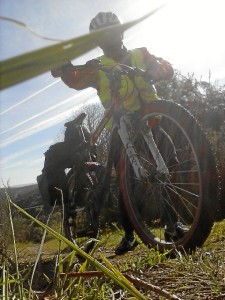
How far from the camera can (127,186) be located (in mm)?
3086

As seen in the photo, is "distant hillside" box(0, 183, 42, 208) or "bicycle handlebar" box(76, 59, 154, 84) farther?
"distant hillside" box(0, 183, 42, 208)

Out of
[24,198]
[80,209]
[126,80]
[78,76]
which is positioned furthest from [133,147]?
[24,198]

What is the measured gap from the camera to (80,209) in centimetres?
380

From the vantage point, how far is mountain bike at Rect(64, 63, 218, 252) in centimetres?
242

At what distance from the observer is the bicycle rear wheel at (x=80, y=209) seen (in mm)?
3477

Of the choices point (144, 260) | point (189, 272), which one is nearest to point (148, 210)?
point (144, 260)

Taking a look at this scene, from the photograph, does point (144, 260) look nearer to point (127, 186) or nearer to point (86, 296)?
point (86, 296)

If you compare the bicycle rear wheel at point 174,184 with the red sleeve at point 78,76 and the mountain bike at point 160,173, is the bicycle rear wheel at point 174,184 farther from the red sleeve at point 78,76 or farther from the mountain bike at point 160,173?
the red sleeve at point 78,76

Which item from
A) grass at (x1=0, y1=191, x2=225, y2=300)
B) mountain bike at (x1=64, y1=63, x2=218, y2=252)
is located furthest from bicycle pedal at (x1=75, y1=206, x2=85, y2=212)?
grass at (x1=0, y1=191, x2=225, y2=300)

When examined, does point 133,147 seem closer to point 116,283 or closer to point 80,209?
point 80,209

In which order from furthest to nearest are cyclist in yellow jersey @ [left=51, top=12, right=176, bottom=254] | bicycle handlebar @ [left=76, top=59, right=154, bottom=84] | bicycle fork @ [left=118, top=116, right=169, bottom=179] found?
1. cyclist in yellow jersey @ [left=51, top=12, right=176, bottom=254]
2. bicycle handlebar @ [left=76, top=59, right=154, bottom=84]
3. bicycle fork @ [left=118, top=116, right=169, bottom=179]

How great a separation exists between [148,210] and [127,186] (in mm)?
377

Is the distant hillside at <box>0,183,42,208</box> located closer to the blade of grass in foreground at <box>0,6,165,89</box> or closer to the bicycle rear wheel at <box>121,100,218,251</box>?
the bicycle rear wheel at <box>121,100,218,251</box>

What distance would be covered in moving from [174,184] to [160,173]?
5.4 inches
